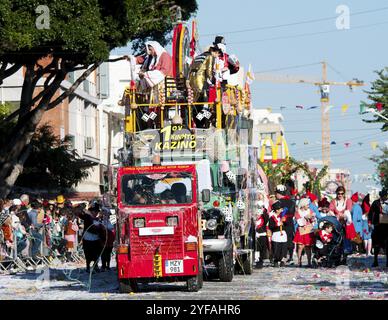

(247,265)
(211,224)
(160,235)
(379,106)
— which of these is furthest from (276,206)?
(379,106)

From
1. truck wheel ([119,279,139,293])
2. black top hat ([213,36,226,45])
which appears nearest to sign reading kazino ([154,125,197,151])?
black top hat ([213,36,226,45])

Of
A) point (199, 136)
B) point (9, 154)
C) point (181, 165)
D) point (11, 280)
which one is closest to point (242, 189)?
point (199, 136)

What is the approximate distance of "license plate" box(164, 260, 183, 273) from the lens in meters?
22.1

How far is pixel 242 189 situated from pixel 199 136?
1.59 meters

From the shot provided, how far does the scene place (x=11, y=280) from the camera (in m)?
26.9

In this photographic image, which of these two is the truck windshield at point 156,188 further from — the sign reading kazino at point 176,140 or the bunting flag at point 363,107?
the bunting flag at point 363,107

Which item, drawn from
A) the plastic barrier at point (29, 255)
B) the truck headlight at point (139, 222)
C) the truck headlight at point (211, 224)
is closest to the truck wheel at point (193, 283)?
the truck headlight at point (139, 222)

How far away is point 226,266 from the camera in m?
24.6

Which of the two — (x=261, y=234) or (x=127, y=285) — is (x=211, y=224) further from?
(x=261, y=234)

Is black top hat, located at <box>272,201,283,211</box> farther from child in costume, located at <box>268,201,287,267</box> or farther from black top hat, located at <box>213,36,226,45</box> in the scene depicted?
black top hat, located at <box>213,36,226,45</box>

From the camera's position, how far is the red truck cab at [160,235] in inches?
870

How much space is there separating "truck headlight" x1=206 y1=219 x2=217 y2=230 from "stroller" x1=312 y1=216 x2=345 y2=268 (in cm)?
541
